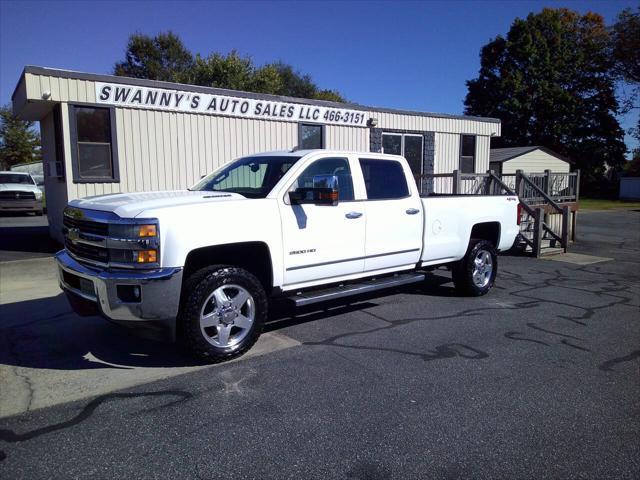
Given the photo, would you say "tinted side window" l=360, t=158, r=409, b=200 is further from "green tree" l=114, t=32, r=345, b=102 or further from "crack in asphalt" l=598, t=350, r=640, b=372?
"green tree" l=114, t=32, r=345, b=102

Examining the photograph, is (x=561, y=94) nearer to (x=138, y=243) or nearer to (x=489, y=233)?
(x=489, y=233)

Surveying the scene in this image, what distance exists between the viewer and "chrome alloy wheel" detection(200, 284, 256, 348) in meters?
4.50

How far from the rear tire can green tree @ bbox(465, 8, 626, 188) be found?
40.7 m

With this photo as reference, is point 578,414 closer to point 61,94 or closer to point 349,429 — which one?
point 349,429

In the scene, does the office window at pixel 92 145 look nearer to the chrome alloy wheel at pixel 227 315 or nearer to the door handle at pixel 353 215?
the door handle at pixel 353 215

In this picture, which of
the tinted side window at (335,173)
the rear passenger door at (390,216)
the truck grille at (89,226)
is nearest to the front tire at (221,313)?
the truck grille at (89,226)

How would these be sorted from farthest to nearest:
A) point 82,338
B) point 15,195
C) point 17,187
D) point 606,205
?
point 606,205
point 17,187
point 15,195
point 82,338

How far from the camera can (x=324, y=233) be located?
17.3 ft

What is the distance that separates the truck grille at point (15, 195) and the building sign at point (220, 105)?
12.7 meters

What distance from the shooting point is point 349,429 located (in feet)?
11.3

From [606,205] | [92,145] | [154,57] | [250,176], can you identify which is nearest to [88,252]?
[250,176]

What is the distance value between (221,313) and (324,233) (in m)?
1.40

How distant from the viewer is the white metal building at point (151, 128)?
1015 cm

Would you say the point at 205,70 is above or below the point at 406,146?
above
